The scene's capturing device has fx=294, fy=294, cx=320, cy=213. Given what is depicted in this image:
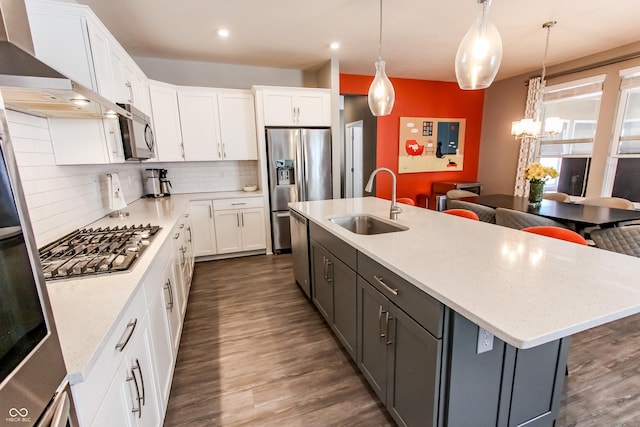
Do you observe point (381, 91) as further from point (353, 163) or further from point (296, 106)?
point (353, 163)

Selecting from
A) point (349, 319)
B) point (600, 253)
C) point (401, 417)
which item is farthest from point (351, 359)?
point (600, 253)

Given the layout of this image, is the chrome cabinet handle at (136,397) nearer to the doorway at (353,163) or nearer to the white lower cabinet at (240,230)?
the white lower cabinet at (240,230)

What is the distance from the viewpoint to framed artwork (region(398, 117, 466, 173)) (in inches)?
211

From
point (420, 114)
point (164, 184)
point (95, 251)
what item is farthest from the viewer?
point (420, 114)

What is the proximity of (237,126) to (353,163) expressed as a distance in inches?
135

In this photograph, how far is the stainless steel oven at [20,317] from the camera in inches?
18.9

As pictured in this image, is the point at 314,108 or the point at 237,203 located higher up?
the point at 314,108

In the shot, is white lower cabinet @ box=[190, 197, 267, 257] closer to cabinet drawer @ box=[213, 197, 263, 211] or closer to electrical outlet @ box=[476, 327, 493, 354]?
cabinet drawer @ box=[213, 197, 263, 211]

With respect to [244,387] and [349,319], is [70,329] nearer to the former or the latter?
[244,387]

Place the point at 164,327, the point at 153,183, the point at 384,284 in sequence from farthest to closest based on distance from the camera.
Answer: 1. the point at 153,183
2. the point at 164,327
3. the point at 384,284

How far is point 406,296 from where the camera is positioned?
126cm

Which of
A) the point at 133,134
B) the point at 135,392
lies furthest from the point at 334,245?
the point at 133,134

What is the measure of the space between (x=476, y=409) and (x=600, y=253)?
0.96m

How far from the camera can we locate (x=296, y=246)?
2955 mm
